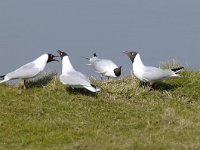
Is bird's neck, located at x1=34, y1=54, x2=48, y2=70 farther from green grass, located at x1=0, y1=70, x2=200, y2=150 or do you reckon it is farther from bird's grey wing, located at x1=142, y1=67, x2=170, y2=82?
bird's grey wing, located at x1=142, y1=67, x2=170, y2=82

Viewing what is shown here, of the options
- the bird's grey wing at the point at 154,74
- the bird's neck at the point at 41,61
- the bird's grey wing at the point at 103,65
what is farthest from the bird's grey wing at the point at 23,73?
the bird's grey wing at the point at 154,74

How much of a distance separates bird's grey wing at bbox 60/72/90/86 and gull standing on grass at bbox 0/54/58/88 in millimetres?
728

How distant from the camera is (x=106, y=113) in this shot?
10453mm

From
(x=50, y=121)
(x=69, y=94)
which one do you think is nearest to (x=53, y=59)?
(x=69, y=94)

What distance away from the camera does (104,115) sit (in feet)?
33.9

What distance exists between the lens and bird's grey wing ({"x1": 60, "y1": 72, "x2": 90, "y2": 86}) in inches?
439

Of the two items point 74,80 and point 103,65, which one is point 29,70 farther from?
point 103,65

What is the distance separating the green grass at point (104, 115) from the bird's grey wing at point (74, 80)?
1.05 feet

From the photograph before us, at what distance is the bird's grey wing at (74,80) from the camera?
36.6 ft

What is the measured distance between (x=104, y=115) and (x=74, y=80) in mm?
1262

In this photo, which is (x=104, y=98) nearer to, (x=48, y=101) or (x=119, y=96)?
(x=119, y=96)

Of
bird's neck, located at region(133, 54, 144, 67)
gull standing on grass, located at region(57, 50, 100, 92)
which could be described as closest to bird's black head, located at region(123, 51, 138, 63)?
bird's neck, located at region(133, 54, 144, 67)

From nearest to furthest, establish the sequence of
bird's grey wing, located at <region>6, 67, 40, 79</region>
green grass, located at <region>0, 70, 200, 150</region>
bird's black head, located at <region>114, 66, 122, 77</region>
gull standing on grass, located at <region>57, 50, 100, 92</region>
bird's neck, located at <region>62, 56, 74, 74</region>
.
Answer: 1. green grass, located at <region>0, 70, 200, 150</region>
2. gull standing on grass, located at <region>57, 50, 100, 92</region>
3. bird's grey wing, located at <region>6, 67, 40, 79</region>
4. bird's neck, located at <region>62, 56, 74, 74</region>
5. bird's black head, located at <region>114, 66, 122, 77</region>

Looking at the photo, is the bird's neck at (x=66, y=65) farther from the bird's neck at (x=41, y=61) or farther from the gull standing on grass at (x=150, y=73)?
the gull standing on grass at (x=150, y=73)
